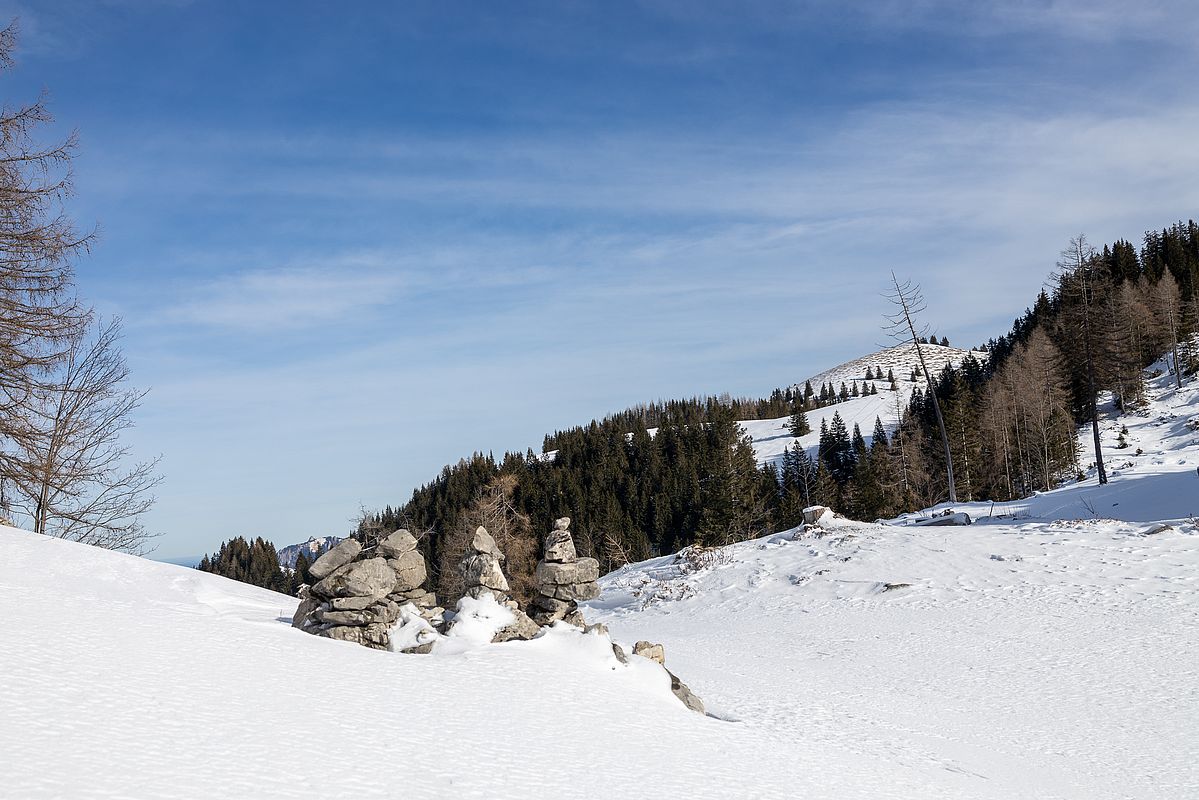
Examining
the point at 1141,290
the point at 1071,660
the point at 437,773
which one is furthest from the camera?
the point at 1141,290

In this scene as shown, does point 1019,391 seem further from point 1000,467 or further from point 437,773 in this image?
point 437,773

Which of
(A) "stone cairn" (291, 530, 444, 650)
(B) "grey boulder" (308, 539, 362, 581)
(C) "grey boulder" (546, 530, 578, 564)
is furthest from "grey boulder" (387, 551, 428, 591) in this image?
(C) "grey boulder" (546, 530, 578, 564)

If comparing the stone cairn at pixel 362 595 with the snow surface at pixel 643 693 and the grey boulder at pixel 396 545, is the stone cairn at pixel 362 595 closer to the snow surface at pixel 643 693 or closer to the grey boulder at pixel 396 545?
the grey boulder at pixel 396 545

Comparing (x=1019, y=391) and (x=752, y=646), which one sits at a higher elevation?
(x=1019, y=391)

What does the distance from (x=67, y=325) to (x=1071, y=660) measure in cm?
2135

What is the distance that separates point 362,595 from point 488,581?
2.26 meters

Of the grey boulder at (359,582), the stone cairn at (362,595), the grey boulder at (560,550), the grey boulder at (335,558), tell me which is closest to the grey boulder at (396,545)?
the stone cairn at (362,595)

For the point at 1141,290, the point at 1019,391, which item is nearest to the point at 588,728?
the point at 1019,391

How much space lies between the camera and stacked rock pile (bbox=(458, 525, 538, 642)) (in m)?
12.1

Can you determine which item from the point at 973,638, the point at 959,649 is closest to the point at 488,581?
the point at 959,649

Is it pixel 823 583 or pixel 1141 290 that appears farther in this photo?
pixel 1141 290

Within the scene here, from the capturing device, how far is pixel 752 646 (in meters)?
17.9

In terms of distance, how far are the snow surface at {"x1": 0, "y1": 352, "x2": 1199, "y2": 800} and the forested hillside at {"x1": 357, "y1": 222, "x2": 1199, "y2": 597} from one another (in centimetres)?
1870

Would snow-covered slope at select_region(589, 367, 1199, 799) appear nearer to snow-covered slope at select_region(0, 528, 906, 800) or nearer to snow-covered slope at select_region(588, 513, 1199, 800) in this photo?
snow-covered slope at select_region(588, 513, 1199, 800)
